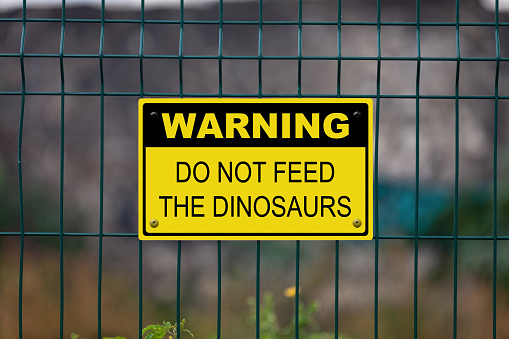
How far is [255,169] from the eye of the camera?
5.13 ft

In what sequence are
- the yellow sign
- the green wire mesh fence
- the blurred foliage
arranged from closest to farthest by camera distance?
the yellow sign, the blurred foliage, the green wire mesh fence

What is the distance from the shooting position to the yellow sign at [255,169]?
1.55 metres

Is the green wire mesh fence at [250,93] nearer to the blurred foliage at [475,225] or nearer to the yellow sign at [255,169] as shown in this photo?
the blurred foliage at [475,225]

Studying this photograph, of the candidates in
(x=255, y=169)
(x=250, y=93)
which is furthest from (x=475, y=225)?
(x=255, y=169)

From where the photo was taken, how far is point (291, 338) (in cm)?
297

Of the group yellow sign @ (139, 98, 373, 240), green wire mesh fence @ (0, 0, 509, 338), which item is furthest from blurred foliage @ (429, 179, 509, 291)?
yellow sign @ (139, 98, 373, 240)

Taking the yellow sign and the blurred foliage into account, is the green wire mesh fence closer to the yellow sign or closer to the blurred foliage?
the blurred foliage

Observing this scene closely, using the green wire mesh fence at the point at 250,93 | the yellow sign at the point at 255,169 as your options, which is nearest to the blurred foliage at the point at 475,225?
the green wire mesh fence at the point at 250,93

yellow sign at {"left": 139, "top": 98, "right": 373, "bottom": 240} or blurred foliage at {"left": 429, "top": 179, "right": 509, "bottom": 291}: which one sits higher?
yellow sign at {"left": 139, "top": 98, "right": 373, "bottom": 240}

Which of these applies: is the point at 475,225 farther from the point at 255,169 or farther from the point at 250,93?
the point at 255,169

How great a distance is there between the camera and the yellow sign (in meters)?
1.55

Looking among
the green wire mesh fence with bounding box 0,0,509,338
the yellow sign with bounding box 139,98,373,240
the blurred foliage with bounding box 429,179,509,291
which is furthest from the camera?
the green wire mesh fence with bounding box 0,0,509,338

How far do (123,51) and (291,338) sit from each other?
235 centimetres

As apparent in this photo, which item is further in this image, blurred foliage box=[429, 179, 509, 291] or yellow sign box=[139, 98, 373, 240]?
blurred foliage box=[429, 179, 509, 291]
